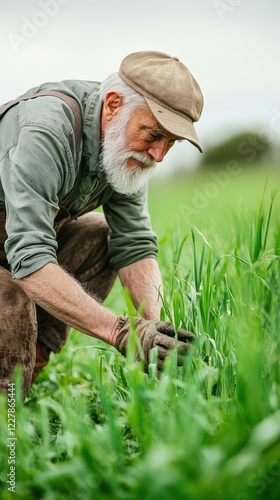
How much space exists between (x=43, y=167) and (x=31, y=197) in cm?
12

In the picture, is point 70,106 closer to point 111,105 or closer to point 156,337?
point 111,105

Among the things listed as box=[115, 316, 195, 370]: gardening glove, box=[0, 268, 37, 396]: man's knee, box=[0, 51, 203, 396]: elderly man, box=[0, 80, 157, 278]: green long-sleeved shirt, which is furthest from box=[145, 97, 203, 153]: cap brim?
box=[0, 268, 37, 396]: man's knee

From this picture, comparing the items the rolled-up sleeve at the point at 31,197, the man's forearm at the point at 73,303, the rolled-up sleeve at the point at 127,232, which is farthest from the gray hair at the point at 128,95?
the man's forearm at the point at 73,303

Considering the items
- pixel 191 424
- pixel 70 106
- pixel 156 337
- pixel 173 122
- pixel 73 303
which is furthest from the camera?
pixel 70 106

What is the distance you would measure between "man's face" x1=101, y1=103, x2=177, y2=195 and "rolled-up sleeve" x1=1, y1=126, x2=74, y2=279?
248mm

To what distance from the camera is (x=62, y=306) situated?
2.18 meters

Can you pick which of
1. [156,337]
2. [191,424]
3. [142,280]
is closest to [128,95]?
[142,280]

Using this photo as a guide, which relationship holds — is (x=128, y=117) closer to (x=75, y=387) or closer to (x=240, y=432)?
(x=75, y=387)

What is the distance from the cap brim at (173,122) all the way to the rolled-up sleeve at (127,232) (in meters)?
0.58

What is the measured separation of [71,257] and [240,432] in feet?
5.67

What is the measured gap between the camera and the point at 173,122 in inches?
94.1

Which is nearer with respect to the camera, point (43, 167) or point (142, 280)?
point (43, 167)

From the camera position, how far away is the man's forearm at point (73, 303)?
2158 mm

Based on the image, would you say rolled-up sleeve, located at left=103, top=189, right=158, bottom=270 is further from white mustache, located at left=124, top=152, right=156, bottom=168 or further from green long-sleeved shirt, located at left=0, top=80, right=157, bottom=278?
white mustache, located at left=124, top=152, right=156, bottom=168
